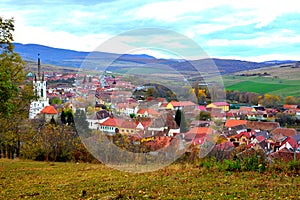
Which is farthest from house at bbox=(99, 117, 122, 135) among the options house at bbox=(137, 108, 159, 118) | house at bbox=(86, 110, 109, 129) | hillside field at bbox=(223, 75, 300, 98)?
hillside field at bbox=(223, 75, 300, 98)

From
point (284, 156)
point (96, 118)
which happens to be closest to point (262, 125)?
point (284, 156)

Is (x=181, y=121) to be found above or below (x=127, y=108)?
below

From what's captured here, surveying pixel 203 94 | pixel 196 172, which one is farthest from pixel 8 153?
pixel 196 172

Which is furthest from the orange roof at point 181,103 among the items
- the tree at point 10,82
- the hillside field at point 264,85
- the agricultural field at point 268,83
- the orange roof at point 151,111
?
the hillside field at point 264,85

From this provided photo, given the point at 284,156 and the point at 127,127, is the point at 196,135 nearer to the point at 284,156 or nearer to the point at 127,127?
the point at 127,127

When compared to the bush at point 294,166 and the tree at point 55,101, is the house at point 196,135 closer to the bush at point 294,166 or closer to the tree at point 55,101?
the bush at point 294,166

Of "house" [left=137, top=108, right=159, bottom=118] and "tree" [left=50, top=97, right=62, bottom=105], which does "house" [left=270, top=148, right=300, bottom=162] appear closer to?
"house" [left=137, top=108, right=159, bottom=118]

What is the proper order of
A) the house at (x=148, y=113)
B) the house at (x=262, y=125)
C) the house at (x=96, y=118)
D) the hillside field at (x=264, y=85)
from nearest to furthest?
the house at (x=96, y=118) → the house at (x=148, y=113) → the house at (x=262, y=125) → the hillside field at (x=264, y=85)

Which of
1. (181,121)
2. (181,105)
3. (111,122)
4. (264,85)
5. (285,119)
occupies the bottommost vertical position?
(285,119)

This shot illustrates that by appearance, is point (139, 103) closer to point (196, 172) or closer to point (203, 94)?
point (203, 94)
